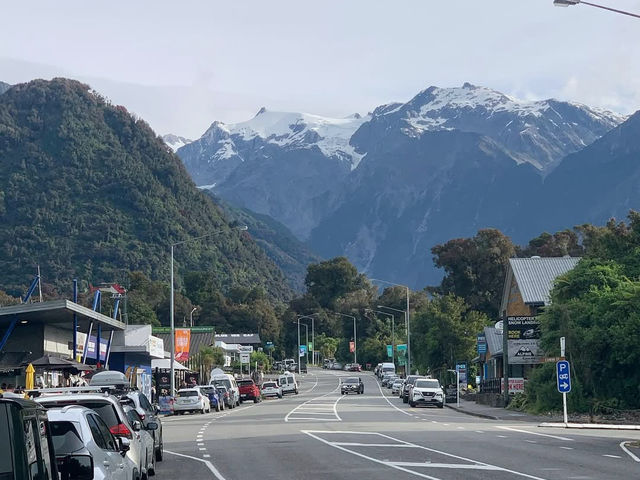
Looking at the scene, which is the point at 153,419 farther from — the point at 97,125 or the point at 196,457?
the point at 97,125

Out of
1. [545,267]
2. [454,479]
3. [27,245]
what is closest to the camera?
[454,479]

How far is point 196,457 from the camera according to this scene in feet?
80.8

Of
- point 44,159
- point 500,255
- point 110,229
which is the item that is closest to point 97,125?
point 44,159

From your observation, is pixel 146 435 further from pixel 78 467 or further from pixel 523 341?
pixel 523 341

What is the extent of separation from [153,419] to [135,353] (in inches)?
1915

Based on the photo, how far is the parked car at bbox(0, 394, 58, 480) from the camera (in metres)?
7.24

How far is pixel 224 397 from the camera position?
2442 inches

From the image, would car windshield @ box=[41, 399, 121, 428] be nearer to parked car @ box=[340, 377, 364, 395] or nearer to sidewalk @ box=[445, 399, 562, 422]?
sidewalk @ box=[445, 399, 562, 422]

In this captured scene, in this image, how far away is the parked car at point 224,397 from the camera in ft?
201

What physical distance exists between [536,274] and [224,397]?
73.4 feet

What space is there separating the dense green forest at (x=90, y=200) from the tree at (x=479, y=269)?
50.2m

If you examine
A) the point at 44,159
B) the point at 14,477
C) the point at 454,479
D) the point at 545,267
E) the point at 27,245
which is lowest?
the point at 454,479

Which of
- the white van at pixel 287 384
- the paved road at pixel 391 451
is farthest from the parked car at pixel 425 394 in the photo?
the white van at pixel 287 384

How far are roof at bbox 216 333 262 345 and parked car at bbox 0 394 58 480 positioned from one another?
13733cm
